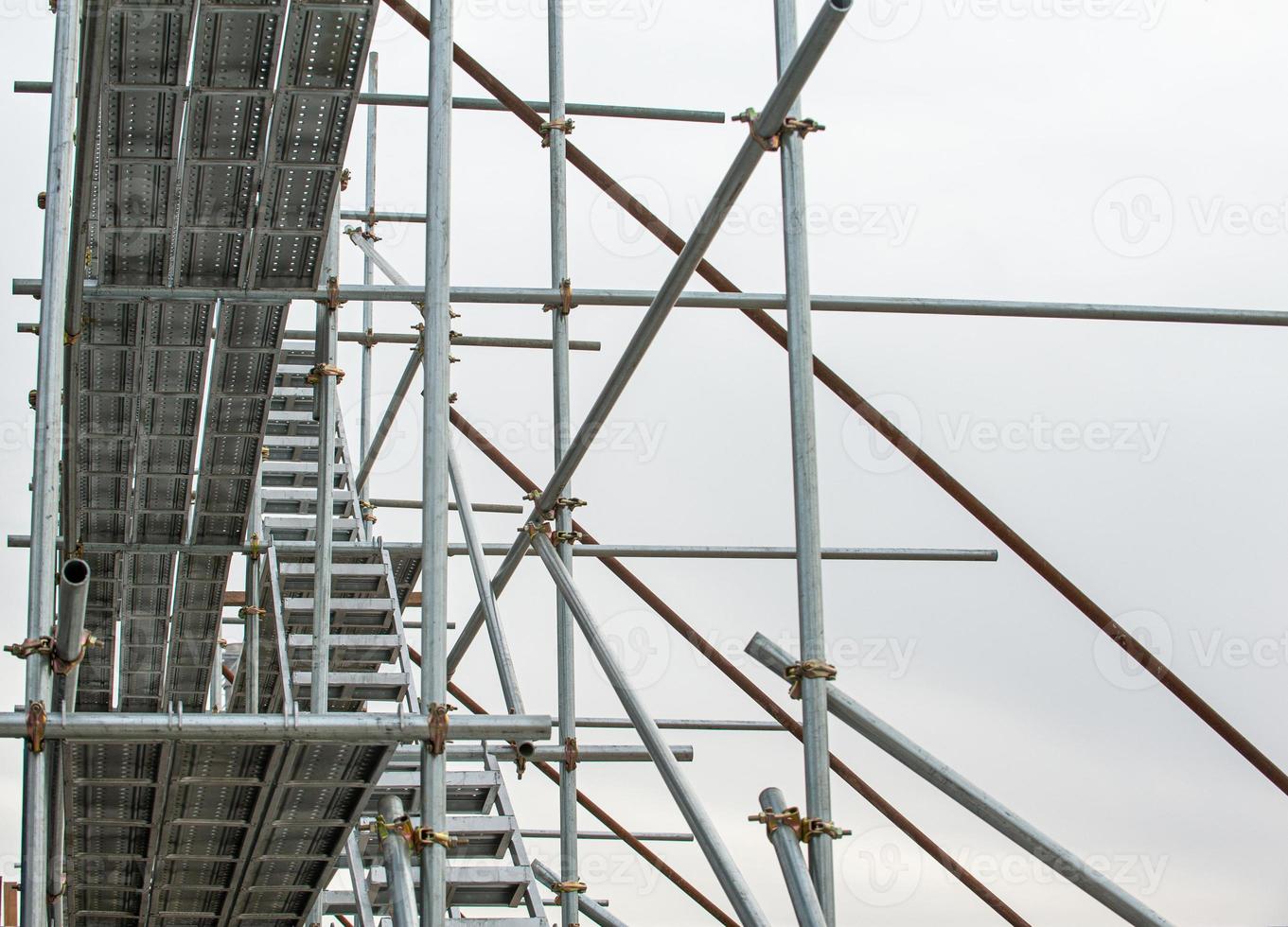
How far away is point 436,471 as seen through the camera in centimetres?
593

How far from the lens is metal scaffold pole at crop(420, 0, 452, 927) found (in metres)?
5.78

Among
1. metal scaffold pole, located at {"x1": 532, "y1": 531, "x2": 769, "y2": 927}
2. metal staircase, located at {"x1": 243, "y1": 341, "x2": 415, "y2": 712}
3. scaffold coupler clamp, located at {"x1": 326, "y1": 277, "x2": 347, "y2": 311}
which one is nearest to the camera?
metal scaffold pole, located at {"x1": 532, "y1": 531, "x2": 769, "y2": 927}

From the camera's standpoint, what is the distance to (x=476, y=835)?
885cm

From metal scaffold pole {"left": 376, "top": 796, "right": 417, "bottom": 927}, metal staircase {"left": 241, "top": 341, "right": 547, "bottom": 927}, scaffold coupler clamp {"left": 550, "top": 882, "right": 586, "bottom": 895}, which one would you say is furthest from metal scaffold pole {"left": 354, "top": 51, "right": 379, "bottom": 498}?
metal scaffold pole {"left": 376, "top": 796, "right": 417, "bottom": 927}

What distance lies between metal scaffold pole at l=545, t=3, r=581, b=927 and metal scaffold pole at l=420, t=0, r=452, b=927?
7.15 ft

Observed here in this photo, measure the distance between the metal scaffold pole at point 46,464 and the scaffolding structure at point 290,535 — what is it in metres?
0.01

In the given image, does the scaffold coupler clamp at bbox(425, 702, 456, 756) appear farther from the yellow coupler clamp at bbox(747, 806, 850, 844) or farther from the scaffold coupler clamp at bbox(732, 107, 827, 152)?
the scaffold coupler clamp at bbox(732, 107, 827, 152)

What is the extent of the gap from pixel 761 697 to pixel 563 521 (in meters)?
3.67

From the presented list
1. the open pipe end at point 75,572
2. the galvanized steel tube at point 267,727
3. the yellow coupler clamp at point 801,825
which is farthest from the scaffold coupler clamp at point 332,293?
the yellow coupler clamp at point 801,825

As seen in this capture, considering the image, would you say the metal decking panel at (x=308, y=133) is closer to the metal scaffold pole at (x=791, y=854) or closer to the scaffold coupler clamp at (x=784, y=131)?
the scaffold coupler clamp at (x=784, y=131)

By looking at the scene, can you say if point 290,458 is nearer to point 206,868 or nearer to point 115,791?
point 206,868

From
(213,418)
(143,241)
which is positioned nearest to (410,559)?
(213,418)

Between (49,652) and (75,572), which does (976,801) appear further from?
(49,652)

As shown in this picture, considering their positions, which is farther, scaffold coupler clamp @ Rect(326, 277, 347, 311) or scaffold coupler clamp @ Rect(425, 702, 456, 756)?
scaffold coupler clamp @ Rect(326, 277, 347, 311)
